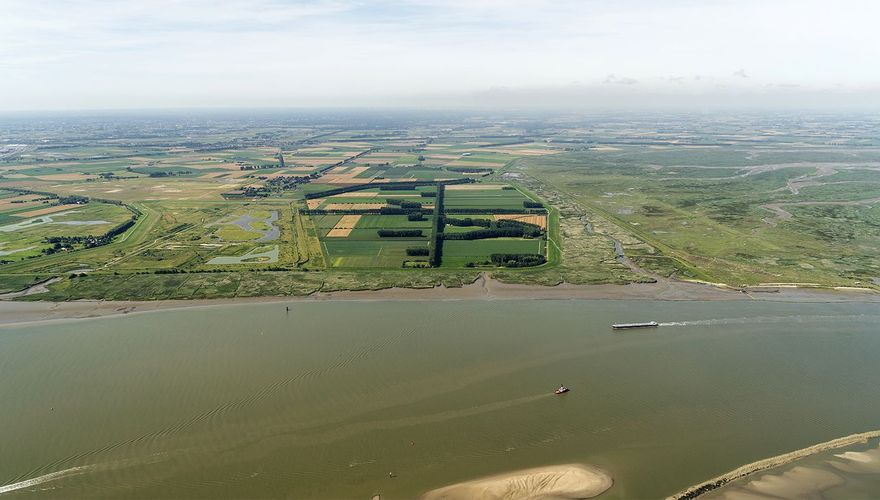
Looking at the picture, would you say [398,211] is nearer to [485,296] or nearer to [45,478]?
[485,296]

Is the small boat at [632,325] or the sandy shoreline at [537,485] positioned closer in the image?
the sandy shoreline at [537,485]

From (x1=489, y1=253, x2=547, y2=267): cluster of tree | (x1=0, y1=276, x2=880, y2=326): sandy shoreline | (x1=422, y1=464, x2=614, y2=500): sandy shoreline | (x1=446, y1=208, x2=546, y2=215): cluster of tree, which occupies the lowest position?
(x1=422, y1=464, x2=614, y2=500): sandy shoreline

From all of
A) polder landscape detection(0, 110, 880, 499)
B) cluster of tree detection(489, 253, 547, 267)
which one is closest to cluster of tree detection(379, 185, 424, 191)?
polder landscape detection(0, 110, 880, 499)

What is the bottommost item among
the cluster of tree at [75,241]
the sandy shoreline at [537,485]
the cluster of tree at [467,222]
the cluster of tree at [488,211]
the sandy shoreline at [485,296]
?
the sandy shoreline at [537,485]

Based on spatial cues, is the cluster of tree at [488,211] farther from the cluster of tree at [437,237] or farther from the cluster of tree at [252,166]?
the cluster of tree at [252,166]

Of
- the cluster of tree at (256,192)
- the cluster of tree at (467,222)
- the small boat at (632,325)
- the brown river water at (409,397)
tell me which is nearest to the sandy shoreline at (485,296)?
the brown river water at (409,397)

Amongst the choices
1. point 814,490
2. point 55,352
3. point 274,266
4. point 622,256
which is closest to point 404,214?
point 274,266

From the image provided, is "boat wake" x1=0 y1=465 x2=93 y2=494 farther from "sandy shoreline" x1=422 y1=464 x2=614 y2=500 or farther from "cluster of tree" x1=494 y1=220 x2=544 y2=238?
"cluster of tree" x1=494 y1=220 x2=544 y2=238
